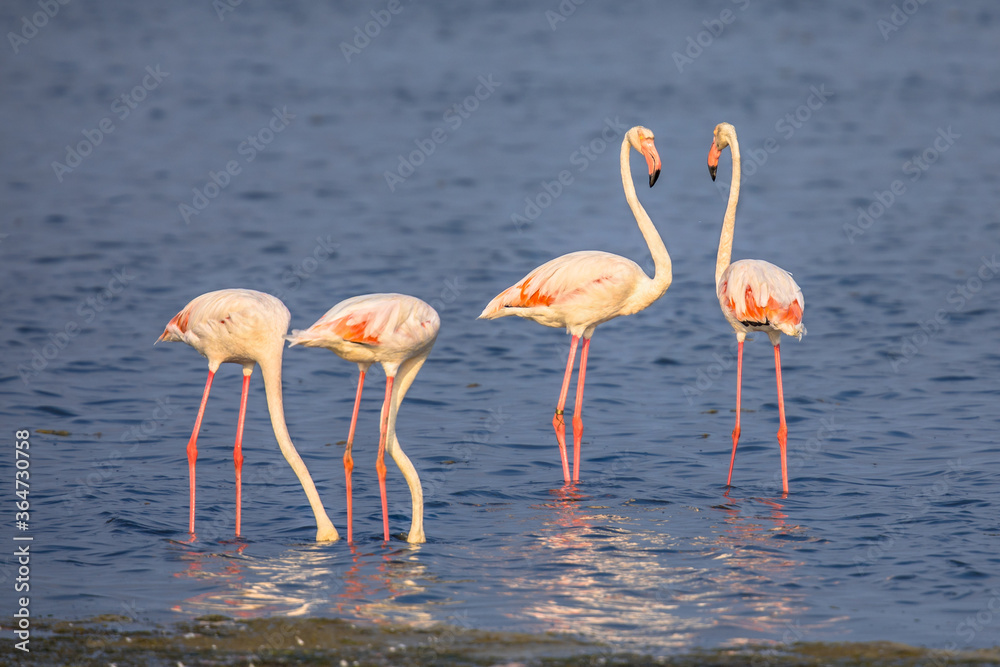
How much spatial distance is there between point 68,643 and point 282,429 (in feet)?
5.24

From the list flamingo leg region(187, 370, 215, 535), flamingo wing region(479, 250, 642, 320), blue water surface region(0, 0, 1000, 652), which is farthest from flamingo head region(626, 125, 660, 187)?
flamingo leg region(187, 370, 215, 535)

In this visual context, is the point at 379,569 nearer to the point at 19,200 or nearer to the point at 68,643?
the point at 68,643

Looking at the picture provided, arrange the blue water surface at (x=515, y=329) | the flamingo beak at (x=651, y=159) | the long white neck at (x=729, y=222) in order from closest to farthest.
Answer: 1. the blue water surface at (x=515, y=329)
2. the flamingo beak at (x=651, y=159)
3. the long white neck at (x=729, y=222)

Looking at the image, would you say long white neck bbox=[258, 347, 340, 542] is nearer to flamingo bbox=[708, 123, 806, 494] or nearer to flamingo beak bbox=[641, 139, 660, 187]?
flamingo bbox=[708, 123, 806, 494]

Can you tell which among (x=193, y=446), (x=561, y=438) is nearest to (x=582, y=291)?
(x=561, y=438)

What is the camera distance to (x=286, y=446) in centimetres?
605

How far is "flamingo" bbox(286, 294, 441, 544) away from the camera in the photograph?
19.3 feet

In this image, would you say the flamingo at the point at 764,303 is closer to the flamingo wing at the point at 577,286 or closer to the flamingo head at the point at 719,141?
the flamingo wing at the point at 577,286

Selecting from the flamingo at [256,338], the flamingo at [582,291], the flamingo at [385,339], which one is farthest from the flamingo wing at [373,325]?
the flamingo at [582,291]

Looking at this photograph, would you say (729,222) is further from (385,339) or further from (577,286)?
(385,339)

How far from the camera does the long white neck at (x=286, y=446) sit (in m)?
6.07

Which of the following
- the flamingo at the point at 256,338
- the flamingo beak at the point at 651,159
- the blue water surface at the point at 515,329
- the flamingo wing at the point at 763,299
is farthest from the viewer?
the flamingo beak at the point at 651,159

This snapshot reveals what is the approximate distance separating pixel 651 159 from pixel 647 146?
0.62 ft

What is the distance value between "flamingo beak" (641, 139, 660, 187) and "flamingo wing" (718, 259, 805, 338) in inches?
30.8
